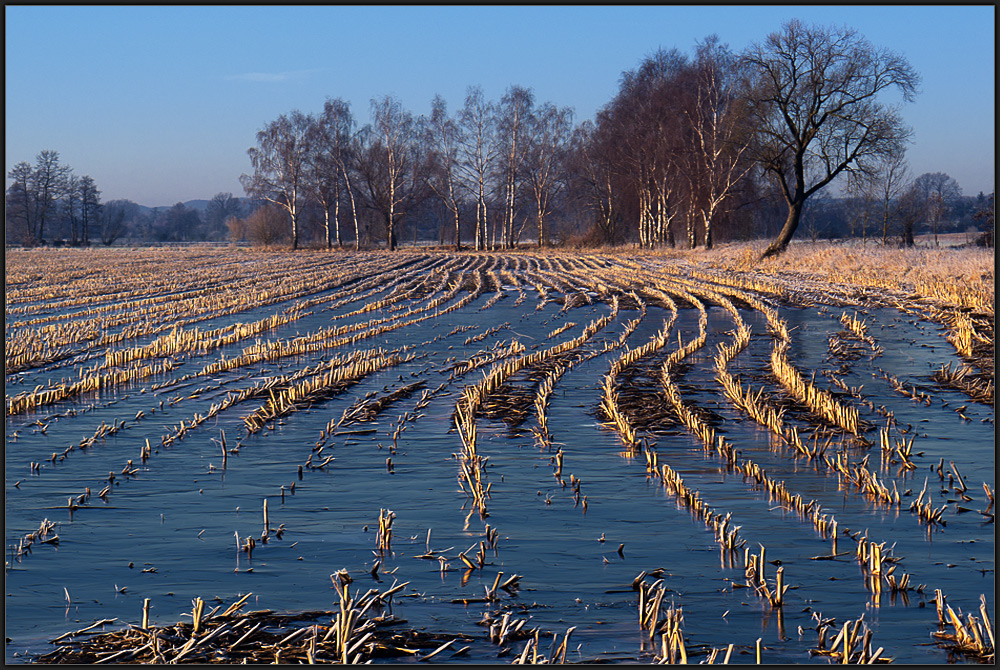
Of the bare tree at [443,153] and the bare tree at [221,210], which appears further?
the bare tree at [221,210]

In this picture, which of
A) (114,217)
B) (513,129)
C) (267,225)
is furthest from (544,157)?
(114,217)

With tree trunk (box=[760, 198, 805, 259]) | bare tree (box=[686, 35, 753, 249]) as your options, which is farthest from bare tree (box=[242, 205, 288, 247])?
tree trunk (box=[760, 198, 805, 259])

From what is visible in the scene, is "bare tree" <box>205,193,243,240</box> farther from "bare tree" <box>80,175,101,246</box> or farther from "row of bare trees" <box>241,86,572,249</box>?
"row of bare trees" <box>241,86,572,249</box>

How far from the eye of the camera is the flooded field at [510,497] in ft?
12.7

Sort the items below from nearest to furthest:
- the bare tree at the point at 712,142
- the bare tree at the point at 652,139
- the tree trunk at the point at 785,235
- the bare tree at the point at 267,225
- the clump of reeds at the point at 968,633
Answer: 1. the clump of reeds at the point at 968,633
2. the tree trunk at the point at 785,235
3. the bare tree at the point at 712,142
4. the bare tree at the point at 652,139
5. the bare tree at the point at 267,225

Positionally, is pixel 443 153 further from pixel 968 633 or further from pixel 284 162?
pixel 968 633

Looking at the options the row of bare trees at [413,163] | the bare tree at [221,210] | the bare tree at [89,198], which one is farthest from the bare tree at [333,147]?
the bare tree at [221,210]

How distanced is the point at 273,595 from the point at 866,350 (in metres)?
10.4

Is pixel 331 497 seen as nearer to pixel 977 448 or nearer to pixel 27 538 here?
pixel 27 538

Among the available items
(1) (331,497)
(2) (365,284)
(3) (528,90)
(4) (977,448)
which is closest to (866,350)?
(4) (977,448)

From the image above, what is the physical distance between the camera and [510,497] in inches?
234

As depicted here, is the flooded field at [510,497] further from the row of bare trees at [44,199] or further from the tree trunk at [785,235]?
the row of bare trees at [44,199]

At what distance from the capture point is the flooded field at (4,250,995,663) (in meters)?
3.88

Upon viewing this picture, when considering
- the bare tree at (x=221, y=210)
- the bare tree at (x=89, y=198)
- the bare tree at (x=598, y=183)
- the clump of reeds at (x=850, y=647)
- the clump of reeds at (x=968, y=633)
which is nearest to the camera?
the clump of reeds at (x=850, y=647)
